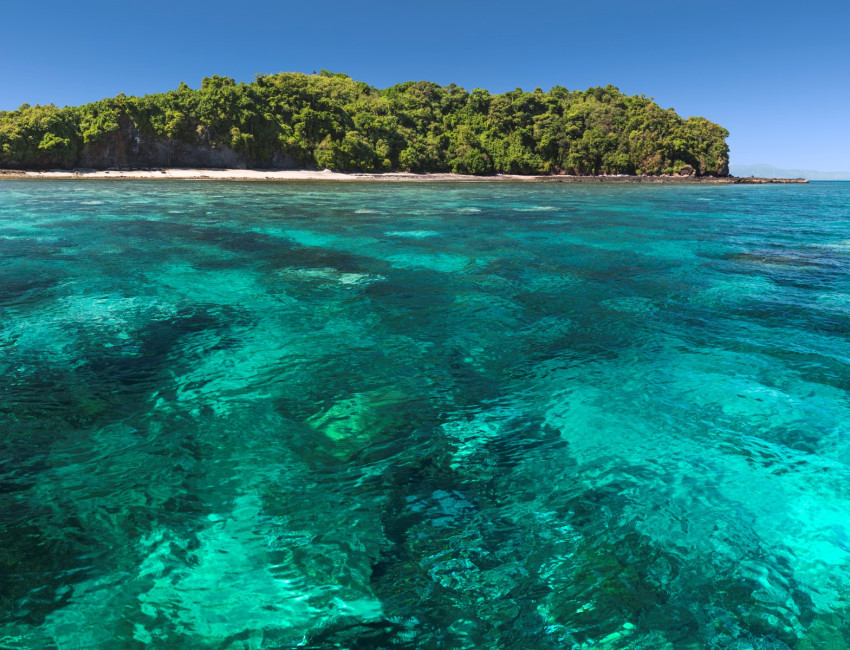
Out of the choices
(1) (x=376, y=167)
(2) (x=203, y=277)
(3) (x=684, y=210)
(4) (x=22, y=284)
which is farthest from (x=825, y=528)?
(1) (x=376, y=167)

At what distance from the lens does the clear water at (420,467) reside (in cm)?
334

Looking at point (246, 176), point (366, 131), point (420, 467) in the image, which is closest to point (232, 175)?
point (246, 176)

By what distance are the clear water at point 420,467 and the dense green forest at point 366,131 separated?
8388cm

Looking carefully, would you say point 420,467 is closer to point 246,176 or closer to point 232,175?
point 246,176

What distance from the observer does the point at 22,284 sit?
1152cm

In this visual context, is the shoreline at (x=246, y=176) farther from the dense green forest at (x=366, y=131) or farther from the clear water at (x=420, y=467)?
the clear water at (x=420, y=467)

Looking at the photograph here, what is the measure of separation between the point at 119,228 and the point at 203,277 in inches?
477

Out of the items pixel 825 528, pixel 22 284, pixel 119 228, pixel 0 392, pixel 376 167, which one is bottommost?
pixel 825 528

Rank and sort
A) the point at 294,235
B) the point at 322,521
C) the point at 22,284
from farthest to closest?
the point at 294,235 → the point at 22,284 → the point at 322,521

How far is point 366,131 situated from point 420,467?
101132 millimetres

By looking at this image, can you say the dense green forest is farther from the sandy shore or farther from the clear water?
the clear water

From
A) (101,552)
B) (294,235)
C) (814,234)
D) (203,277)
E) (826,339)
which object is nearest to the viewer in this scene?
(101,552)

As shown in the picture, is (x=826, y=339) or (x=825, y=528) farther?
(x=826, y=339)

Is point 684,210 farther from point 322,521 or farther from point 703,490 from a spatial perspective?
point 322,521
